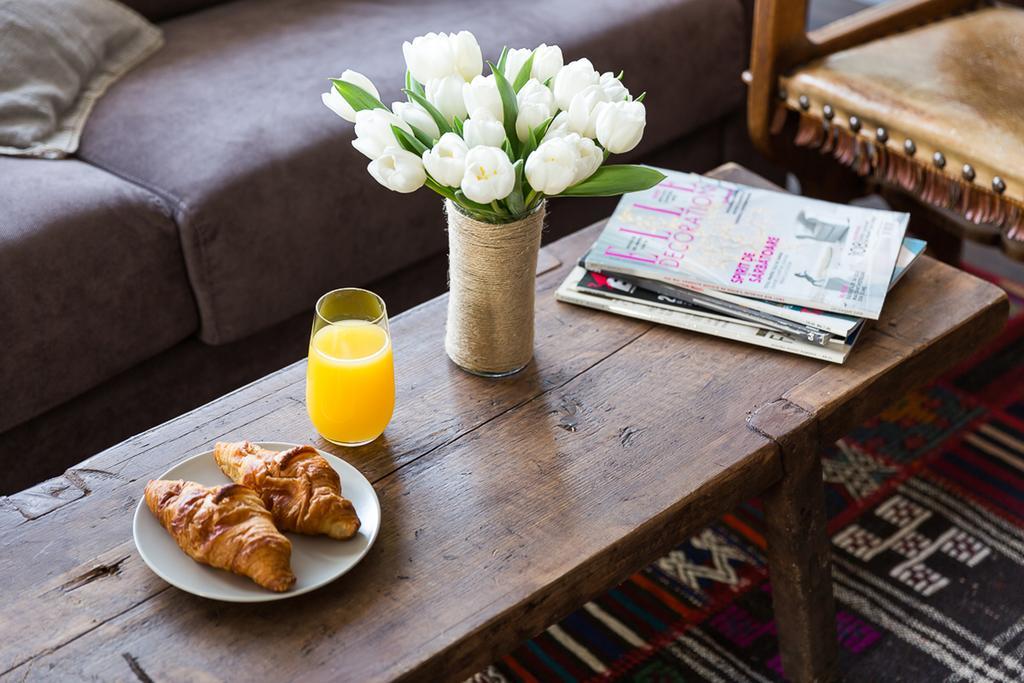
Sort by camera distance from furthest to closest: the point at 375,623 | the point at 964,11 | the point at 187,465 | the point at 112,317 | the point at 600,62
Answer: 1. the point at 964,11
2. the point at 600,62
3. the point at 112,317
4. the point at 187,465
5. the point at 375,623

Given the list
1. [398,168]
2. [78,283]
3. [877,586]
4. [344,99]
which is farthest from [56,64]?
[877,586]

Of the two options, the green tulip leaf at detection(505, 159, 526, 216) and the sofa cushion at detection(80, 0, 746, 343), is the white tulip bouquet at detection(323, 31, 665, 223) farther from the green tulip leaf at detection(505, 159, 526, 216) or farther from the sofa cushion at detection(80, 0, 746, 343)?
the sofa cushion at detection(80, 0, 746, 343)

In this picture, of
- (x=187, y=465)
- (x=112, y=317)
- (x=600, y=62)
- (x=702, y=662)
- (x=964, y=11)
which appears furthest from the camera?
(x=964, y=11)

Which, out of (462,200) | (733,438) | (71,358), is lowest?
(71,358)

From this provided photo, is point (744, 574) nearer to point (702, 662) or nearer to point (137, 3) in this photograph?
point (702, 662)

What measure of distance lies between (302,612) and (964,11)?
1.60 metres

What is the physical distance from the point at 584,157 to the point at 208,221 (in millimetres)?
648

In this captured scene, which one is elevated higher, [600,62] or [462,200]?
[462,200]

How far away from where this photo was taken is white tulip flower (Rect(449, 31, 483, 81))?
3.11 feet

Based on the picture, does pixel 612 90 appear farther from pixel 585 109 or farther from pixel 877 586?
pixel 877 586

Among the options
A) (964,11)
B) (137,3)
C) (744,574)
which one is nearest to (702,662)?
(744,574)

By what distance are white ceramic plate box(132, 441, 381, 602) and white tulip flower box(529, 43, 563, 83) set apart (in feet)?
1.25

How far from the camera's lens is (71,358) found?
4.38 ft

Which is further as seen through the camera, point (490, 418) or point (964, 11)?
point (964, 11)
